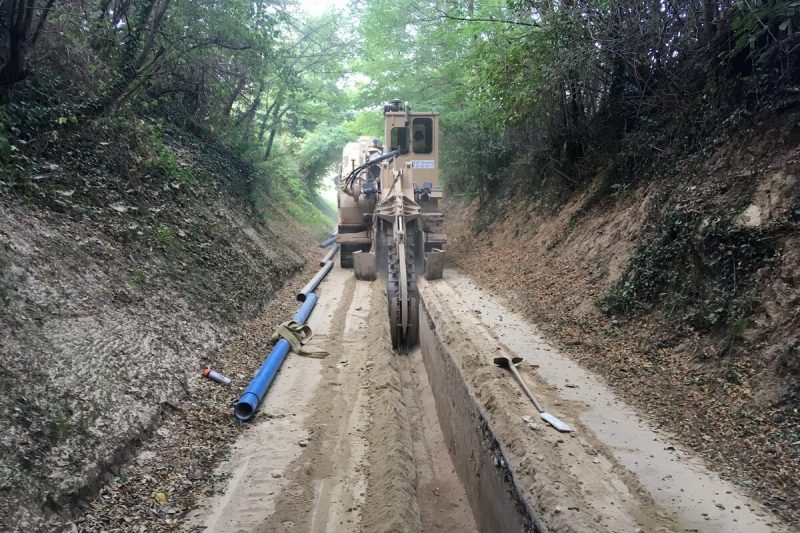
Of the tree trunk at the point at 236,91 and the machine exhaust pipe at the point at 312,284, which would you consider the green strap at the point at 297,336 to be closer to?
the machine exhaust pipe at the point at 312,284

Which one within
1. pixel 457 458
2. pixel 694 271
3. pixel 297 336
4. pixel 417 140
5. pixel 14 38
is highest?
pixel 14 38

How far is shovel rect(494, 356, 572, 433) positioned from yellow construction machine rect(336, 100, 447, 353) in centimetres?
509

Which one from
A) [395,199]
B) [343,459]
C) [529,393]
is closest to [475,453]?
[529,393]

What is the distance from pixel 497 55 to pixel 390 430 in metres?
8.62

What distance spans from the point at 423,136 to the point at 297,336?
8.58 meters

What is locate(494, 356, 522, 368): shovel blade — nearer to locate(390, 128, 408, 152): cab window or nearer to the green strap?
the green strap

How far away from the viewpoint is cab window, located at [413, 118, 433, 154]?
1529 cm

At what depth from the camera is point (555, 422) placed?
519 cm

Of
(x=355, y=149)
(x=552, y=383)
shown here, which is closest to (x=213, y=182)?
(x=355, y=149)

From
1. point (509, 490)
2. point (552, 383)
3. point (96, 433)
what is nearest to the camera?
point (509, 490)

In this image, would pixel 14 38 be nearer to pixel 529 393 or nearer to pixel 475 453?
pixel 475 453

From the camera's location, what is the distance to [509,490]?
433cm

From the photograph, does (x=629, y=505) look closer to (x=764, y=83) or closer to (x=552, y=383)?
(x=552, y=383)

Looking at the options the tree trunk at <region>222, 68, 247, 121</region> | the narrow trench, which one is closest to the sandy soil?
the narrow trench
